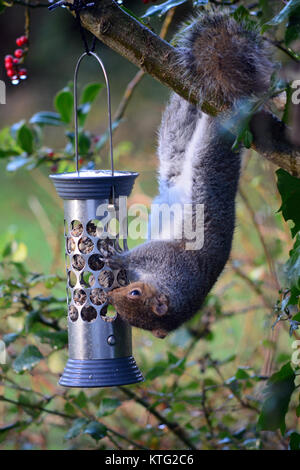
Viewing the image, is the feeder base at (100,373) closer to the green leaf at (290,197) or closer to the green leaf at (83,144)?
the green leaf at (290,197)

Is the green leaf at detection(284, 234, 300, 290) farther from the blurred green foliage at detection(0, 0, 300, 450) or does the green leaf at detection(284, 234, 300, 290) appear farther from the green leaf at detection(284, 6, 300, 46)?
the green leaf at detection(284, 6, 300, 46)

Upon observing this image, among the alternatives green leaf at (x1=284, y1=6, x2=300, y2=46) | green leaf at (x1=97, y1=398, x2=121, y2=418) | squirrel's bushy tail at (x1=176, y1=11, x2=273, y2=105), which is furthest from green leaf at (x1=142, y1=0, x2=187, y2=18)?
green leaf at (x1=97, y1=398, x2=121, y2=418)

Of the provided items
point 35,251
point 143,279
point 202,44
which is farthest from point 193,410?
point 35,251

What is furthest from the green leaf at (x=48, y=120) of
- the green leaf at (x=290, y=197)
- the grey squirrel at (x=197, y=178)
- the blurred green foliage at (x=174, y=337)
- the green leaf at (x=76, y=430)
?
the green leaf at (x=290, y=197)

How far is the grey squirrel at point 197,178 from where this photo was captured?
5.86 feet

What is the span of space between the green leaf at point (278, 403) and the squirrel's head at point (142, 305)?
0.58m

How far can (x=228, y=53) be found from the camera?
70.9 inches

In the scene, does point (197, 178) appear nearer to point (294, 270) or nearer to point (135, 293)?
point (135, 293)

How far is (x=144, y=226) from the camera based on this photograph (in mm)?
2393

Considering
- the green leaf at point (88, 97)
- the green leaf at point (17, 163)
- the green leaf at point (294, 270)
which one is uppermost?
the green leaf at point (88, 97)

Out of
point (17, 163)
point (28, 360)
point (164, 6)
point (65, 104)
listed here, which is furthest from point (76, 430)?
point (164, 6)

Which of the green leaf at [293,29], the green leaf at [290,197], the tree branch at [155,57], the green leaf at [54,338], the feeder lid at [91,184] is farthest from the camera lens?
the green leaf at [54,338]

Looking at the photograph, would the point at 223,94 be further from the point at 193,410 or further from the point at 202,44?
the point at 193,410

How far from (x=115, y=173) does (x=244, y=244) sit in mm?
1931
